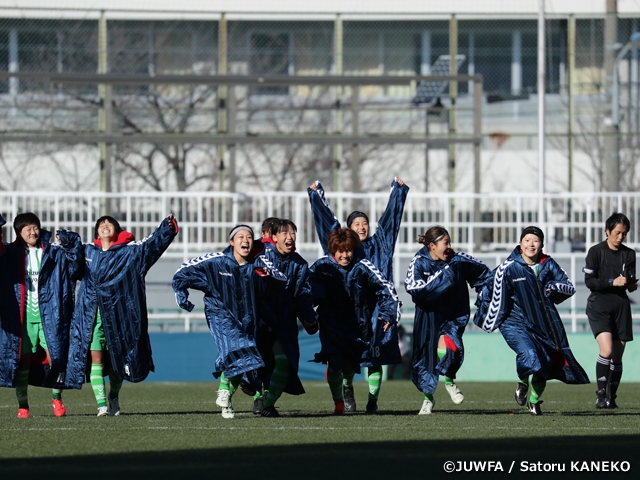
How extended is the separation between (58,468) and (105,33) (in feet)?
76.7

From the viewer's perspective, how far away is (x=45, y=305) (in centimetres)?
1158

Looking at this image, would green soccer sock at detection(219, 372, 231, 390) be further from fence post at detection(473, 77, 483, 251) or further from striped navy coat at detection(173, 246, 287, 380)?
fence post at detection(473, 77, 483, 251)

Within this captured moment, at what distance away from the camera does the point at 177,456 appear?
26.6ft

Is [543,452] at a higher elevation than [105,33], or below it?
below

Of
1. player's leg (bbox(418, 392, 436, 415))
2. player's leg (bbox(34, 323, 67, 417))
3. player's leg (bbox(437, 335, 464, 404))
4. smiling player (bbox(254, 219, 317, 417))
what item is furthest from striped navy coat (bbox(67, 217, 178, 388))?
player's leg (bbox(437, 335, 464, 404))

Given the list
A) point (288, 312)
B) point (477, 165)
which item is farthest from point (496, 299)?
point (477, 165)

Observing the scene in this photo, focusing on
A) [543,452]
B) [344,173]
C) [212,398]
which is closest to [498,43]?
[344,173]

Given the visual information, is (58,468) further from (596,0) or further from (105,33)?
(596,0)

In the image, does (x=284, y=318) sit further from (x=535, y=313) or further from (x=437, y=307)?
(x=535, y=313)

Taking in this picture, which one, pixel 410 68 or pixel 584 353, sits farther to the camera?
pixel 410 68

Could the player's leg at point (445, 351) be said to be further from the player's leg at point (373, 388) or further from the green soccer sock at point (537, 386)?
the green soccer sock at point (537, 386)

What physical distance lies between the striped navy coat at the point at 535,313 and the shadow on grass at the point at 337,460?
2.46 m

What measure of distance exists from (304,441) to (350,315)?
2.90 m

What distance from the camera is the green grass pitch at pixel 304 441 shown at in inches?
298
